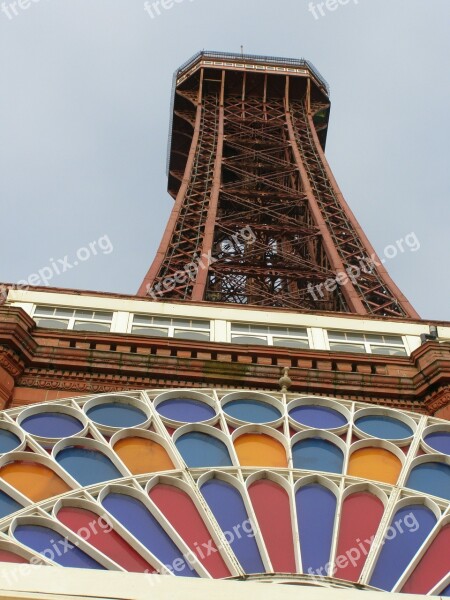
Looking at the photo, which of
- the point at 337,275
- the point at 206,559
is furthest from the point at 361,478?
the point at 337,275

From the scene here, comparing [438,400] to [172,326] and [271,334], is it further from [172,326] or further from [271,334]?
[172,326]

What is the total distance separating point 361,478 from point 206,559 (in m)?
2.89

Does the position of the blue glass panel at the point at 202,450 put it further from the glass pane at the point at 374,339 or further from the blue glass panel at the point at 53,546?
the glass pane at the point at 374,339

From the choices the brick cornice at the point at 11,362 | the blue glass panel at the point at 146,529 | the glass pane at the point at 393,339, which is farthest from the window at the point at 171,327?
the blue glass panel at the point at 146,529

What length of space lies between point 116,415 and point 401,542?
5402 mm

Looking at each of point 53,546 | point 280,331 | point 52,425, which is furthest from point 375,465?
point 280,331

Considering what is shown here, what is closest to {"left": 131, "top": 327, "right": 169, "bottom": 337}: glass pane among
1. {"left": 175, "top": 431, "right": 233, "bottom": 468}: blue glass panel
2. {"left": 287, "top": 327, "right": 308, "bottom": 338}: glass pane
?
{"left": 287, "top": 327, "right": 308, "bottom": 338}: glass pane

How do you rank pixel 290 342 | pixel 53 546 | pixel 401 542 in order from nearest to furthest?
pixel 53 546 → pixel 401 542 → pixel 290 342

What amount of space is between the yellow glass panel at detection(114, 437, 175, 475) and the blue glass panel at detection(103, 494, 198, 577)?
3.07 ft

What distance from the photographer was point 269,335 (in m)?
22.2

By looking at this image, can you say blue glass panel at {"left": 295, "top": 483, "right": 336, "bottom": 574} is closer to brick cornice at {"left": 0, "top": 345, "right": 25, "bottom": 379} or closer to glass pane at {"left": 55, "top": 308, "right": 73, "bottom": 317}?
brick cornice at {"left": 0, "top": 345, "right": 25, "bottom": 379}

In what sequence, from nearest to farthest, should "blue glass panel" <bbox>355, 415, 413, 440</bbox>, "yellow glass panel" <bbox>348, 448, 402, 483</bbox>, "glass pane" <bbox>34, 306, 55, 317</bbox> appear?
"yellow glass panel" <bbox>348, 448, 402, 483</bbox>
"blue glass panel" <bbox>355, 415, 413, 440</bbox>
"glass pane" <bbox>34, 306, 55, 317</bbox>

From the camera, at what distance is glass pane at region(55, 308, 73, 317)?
22562mm

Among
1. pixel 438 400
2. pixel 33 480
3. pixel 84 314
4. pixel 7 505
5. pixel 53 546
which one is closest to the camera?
pixel 53 546
